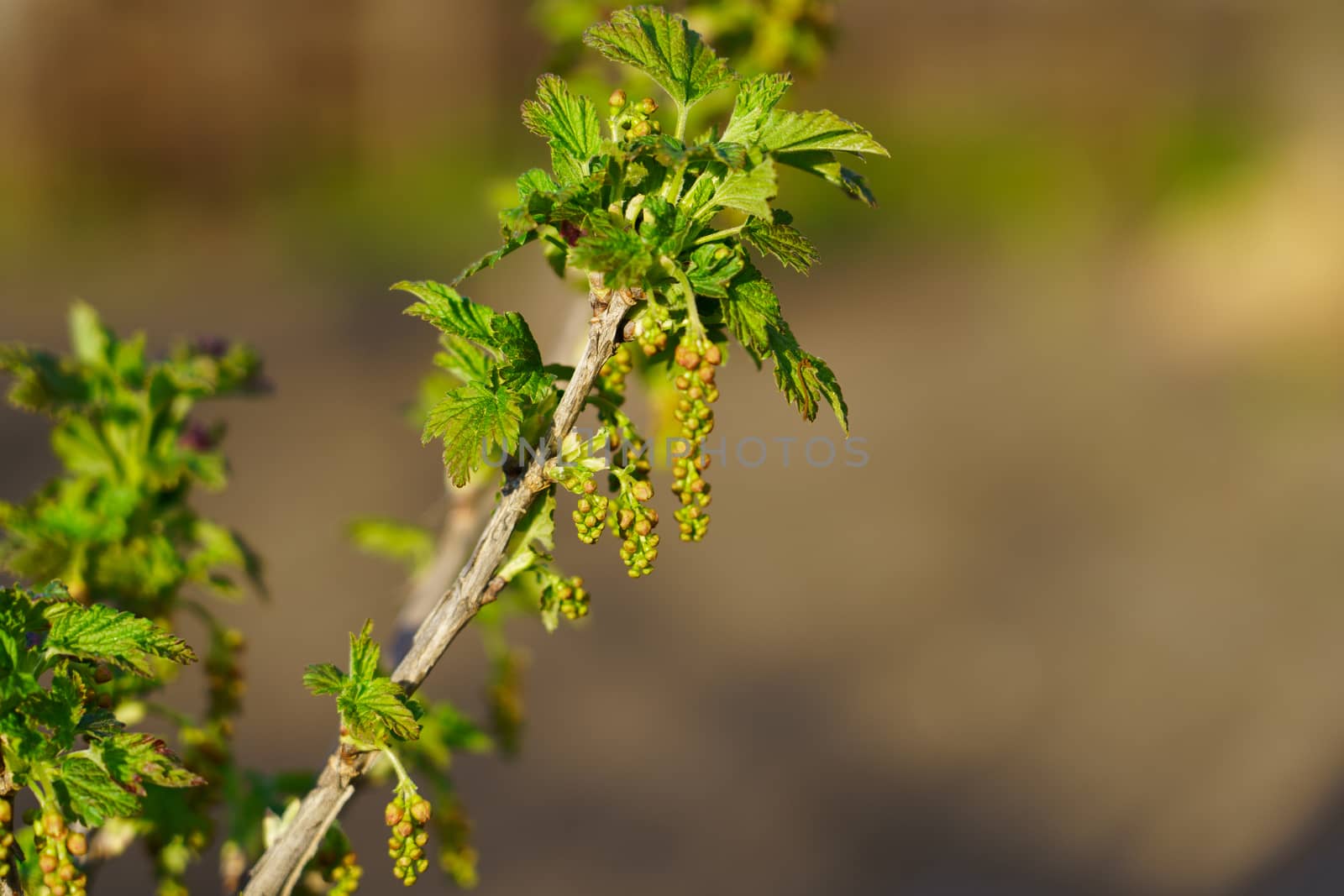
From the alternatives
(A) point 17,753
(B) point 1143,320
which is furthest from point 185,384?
(B) point 1143,320

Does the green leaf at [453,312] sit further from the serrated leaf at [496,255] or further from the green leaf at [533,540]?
the green leaf at [533,540]

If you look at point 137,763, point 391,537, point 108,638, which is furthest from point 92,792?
point 391,537

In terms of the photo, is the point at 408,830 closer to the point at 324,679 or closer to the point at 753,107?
the point at 324,679

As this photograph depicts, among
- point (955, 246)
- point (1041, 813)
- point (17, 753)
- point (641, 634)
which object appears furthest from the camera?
point (955, 246)

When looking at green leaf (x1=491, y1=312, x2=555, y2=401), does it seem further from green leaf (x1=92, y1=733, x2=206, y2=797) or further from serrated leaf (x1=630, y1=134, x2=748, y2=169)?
green leaf (x1=92, y1=733, x2=206, y2=797)

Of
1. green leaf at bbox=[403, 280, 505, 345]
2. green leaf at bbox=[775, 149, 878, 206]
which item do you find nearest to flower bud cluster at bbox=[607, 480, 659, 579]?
green leaf at bbox=[403, 280, 505, 345]

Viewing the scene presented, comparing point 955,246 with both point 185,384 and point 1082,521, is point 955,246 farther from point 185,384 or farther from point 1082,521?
point 185,384
